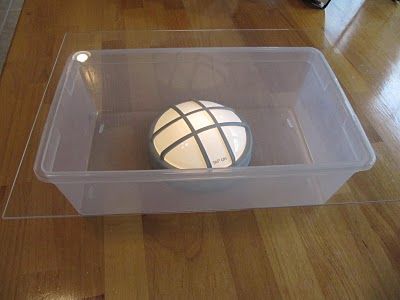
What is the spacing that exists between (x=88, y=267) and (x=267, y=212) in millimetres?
266

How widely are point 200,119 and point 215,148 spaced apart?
6 centimetres

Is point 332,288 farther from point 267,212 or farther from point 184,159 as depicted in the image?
point 184,159

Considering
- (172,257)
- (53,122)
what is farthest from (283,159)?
(53,122)

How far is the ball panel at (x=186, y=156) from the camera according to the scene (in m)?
0.48

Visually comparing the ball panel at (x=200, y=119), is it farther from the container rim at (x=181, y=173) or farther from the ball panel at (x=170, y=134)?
the container rim at (x=181, y=173)

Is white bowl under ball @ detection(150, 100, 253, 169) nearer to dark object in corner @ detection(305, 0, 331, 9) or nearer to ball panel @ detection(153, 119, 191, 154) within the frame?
ball panel @ detection(153, 119, 191, 154)

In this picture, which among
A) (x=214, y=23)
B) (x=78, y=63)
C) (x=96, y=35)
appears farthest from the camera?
(x=214, y=23)

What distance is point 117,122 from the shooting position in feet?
2.09

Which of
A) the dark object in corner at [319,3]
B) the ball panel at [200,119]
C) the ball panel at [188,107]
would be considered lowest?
the ball panel at [188,107]

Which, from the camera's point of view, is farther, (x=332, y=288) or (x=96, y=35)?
(x=96, y=35)

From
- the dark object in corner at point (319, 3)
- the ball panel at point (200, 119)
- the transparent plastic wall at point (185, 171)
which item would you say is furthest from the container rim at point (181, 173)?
the dark object in corner at point (319, 3)

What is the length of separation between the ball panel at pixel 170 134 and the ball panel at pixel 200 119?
0.04ft

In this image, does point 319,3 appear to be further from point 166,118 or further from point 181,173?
point 181,173

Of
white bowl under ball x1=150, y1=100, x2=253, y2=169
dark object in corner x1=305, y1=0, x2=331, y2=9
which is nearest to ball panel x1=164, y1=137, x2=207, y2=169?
white bowl under ball x1=150, y1=100, x2=253, y2=169
